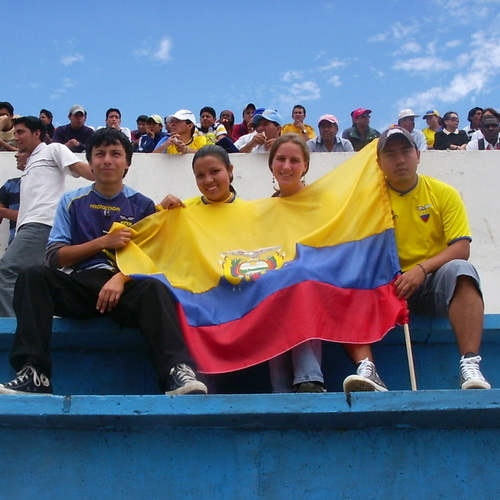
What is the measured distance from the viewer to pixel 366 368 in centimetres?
301

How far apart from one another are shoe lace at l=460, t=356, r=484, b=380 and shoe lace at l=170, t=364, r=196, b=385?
1.17 metres

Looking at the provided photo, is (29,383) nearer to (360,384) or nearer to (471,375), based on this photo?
(360,384)

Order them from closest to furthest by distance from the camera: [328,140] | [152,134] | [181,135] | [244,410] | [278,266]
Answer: [244,410], [278,266], [181,135], [328,140], [152,134]

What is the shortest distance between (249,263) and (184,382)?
101 cm

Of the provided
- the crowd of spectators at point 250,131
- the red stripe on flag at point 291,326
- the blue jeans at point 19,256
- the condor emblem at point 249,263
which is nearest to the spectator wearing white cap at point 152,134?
the crowd of spectators at point 250,131

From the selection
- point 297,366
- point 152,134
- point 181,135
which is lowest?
point 297,366

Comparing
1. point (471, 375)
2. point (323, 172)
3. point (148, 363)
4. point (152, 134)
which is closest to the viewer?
point (471, 375)

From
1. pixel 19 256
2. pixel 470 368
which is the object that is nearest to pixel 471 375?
pixel 470 368

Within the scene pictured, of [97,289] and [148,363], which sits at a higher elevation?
[97,289]

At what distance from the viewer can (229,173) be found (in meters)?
4.00

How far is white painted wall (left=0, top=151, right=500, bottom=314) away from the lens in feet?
19.9

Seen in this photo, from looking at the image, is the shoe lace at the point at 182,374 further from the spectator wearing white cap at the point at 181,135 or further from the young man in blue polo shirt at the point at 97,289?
the spectator wearing white cap at the point at 181,135

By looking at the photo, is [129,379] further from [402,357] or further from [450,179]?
[450,179]

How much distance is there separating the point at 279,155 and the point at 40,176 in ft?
6.28
